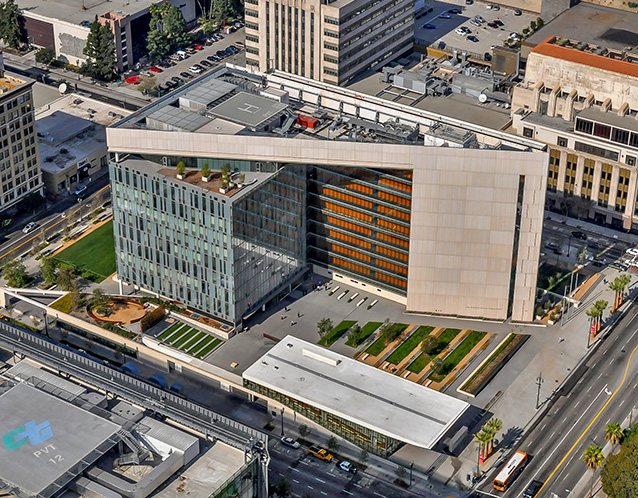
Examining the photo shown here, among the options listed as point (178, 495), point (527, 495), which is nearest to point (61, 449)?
point (178, 495)

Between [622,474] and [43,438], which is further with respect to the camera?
[622,474]

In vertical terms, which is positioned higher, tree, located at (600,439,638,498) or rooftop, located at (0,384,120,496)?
rooftop, located at (0,384,120,496)

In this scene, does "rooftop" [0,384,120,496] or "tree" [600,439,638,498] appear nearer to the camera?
"rooftop" [0,384,120,496]

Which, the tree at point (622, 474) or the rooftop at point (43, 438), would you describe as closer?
the rooftop at point (43, 438)

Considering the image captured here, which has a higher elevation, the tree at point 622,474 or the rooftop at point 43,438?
the rooftop at point 43,438
